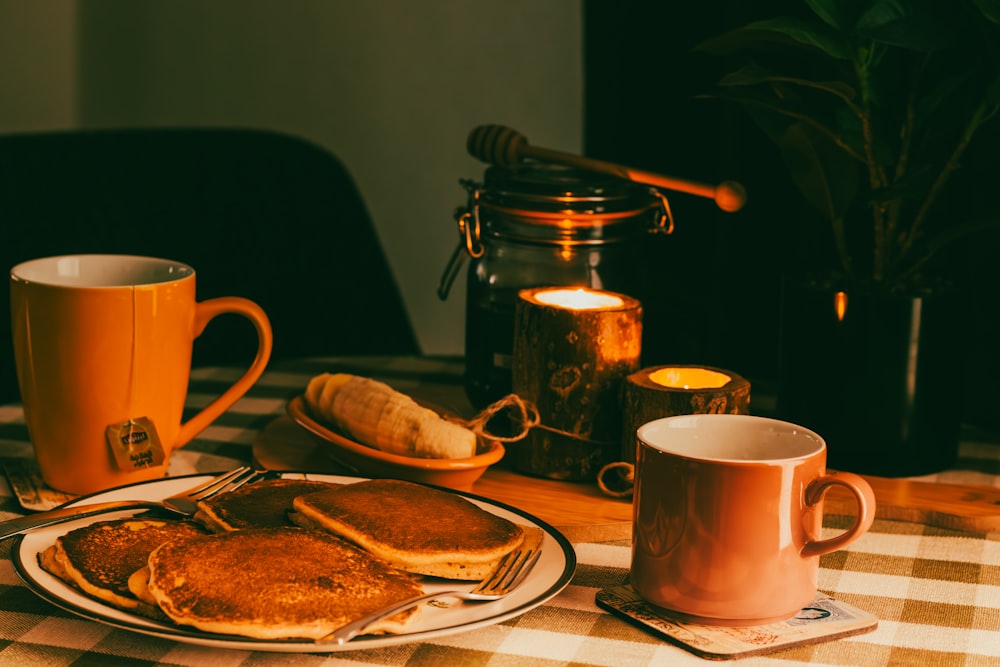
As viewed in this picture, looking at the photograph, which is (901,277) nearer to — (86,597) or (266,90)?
(86,597)

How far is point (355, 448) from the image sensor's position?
2.98ft

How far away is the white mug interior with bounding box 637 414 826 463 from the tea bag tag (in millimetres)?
400

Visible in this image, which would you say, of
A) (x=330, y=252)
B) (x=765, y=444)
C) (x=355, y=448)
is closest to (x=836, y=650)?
(x=765, y=444)

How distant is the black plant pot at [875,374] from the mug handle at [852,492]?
320 millimetres

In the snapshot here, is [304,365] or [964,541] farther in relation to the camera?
[304,365]

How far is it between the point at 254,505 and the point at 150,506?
8 centimetres

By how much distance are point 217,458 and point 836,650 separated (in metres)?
0.55

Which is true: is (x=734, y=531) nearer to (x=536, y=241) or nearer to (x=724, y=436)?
(x=724, y=436)

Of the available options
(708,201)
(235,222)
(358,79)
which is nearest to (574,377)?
(708,201)

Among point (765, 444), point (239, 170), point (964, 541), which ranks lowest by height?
point (964, 541)

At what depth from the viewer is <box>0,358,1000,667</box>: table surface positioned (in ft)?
2.14

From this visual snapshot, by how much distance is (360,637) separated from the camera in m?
0.62

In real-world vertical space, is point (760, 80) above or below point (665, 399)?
above

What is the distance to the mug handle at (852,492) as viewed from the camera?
2.17 ft
